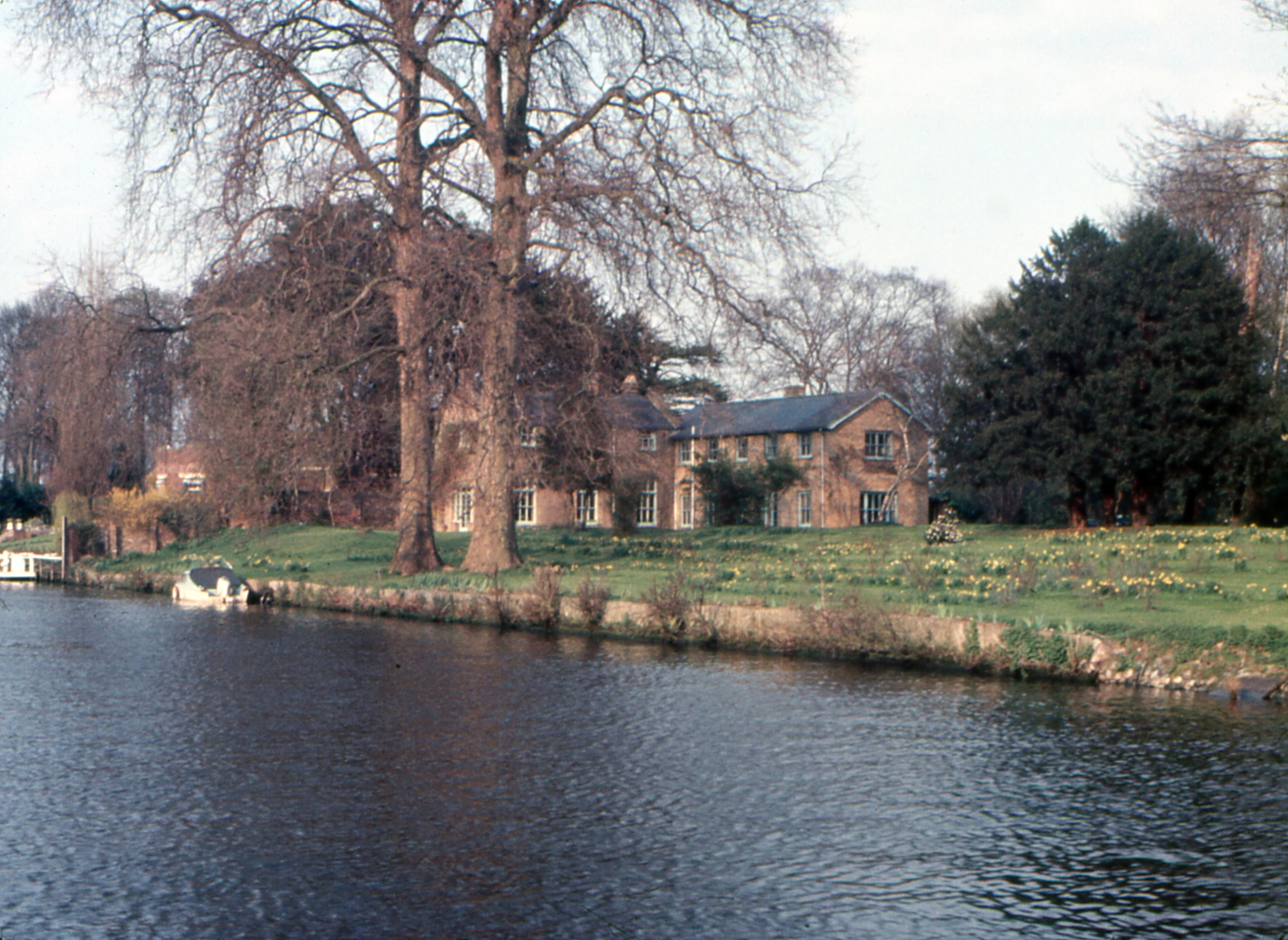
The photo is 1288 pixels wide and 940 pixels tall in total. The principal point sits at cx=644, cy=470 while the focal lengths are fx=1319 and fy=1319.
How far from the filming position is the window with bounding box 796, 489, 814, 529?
58000 mm

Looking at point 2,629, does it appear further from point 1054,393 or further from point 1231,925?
point 1054,393

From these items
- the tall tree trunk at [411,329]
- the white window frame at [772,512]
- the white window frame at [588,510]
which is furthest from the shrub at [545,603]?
the white window frame at [588,510]

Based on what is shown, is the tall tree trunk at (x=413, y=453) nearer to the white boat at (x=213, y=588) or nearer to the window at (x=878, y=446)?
the white boat at (x=213, y=588)

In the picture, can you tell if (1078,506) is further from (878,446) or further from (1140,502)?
(878,446)

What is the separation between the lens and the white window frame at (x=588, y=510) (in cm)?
5800

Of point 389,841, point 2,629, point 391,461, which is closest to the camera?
point 389,841

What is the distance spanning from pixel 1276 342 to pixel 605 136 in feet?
81.7

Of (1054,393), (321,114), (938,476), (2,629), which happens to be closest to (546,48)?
(321,114)

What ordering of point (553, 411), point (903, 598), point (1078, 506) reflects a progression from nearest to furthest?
point (903, 598)
point (553, 411)
point (1078, 506)

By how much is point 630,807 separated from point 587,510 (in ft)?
167

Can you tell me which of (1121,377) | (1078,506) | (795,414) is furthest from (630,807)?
(795,414)

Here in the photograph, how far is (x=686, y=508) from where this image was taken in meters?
61.6

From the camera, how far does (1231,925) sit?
253 inches

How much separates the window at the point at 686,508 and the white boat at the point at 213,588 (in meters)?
34.2
